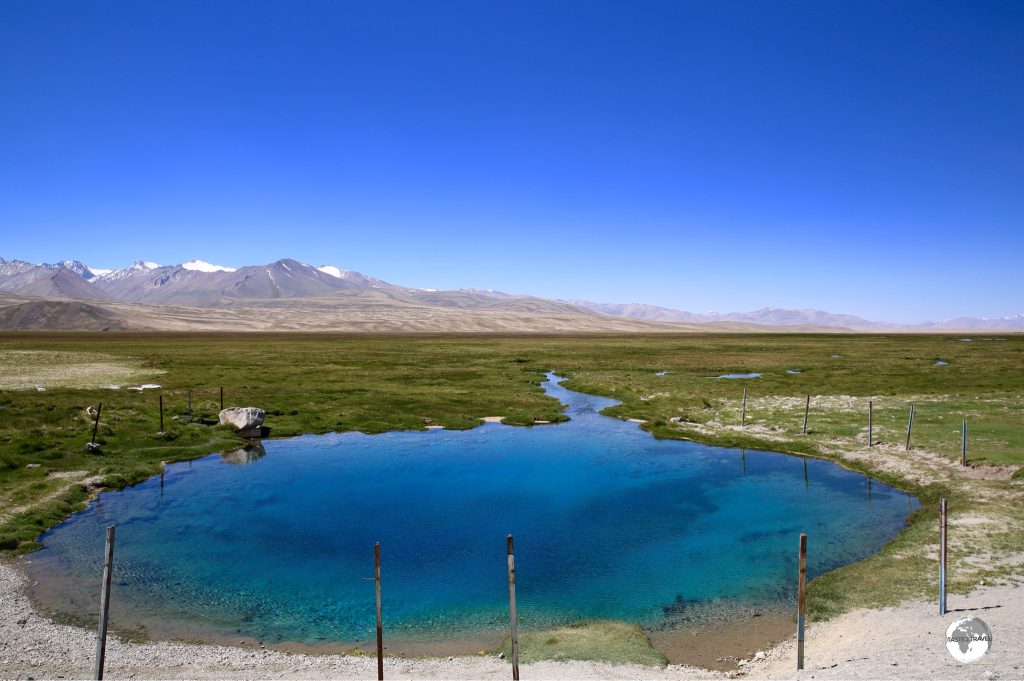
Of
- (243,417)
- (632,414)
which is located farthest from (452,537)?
(632,414)

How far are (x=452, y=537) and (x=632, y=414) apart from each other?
28272mm

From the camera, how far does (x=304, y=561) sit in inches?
847

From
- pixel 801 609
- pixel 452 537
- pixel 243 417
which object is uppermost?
pixel 801 609

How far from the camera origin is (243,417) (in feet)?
135

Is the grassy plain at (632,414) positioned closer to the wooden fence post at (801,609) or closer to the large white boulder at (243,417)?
the large white boulder at (243,417)

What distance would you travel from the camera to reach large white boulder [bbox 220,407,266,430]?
134 ft

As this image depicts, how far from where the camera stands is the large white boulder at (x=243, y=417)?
40906 mm

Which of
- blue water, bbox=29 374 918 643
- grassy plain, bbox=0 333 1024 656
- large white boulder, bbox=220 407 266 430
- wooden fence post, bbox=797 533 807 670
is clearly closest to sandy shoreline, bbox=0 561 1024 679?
wooden fence post, bbox=797 533 807 670

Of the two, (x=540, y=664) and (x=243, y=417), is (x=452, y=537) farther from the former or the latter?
(x=243, y=417)

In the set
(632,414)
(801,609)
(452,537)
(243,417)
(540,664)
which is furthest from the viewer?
(632,414)

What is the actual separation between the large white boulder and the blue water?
14.5ft

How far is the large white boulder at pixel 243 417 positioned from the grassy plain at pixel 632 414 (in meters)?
1.36

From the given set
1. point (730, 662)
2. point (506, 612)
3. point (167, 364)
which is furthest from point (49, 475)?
point (167, 364)

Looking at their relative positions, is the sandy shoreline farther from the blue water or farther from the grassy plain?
the blue water
